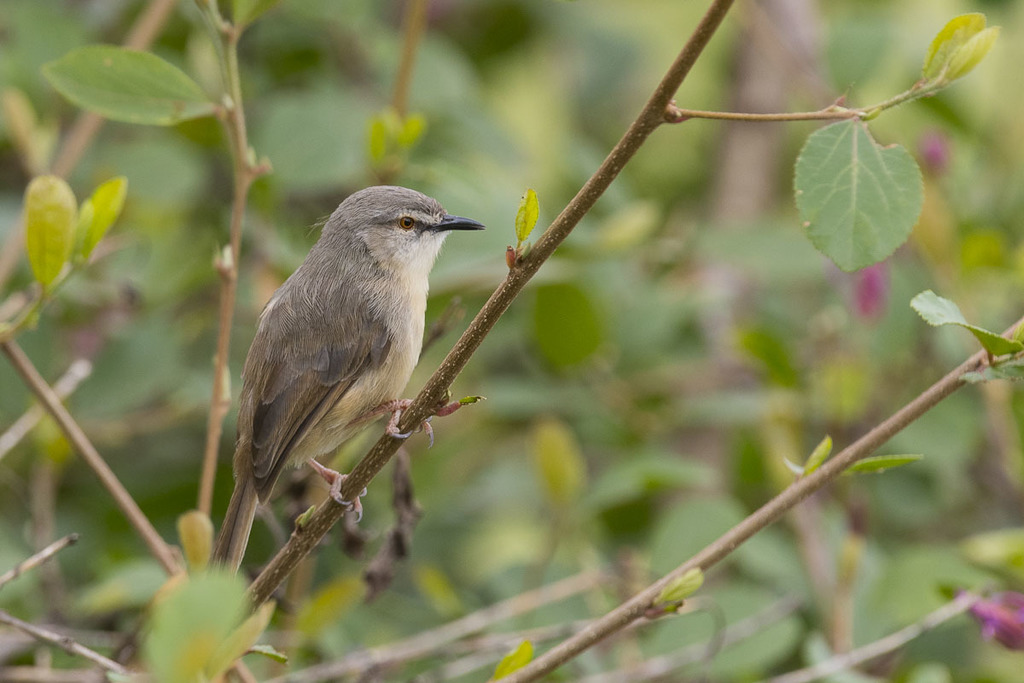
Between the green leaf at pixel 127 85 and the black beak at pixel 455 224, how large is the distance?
112 centimetres

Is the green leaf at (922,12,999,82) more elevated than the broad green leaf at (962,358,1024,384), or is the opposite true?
the green leaf at (922,12,999,82)

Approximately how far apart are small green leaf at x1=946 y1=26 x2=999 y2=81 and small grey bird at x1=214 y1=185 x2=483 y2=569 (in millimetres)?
1554

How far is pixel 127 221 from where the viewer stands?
4.27m

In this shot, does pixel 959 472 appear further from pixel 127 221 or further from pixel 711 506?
pixel 127 221

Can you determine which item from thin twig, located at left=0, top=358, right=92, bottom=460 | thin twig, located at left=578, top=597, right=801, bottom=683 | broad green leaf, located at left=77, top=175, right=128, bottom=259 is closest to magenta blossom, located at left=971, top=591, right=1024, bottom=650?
thin twig, located at left=578, top=597, right=801, bottom=683

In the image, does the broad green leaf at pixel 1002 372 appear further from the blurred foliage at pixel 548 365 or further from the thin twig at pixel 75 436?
the thin twig at pixel 75 436

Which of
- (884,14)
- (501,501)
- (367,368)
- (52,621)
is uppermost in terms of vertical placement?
(884,14)

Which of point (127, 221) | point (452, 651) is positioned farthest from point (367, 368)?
point (127, 221)

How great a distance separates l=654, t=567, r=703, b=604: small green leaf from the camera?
6.20 ft

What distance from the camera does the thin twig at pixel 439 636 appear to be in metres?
2.62

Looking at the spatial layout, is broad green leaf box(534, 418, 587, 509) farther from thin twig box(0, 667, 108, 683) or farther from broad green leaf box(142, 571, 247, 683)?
broad green leaf box(142, 571, 247, 683)

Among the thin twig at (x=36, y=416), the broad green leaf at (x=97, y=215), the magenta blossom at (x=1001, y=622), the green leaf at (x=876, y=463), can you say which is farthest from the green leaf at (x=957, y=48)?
the thin twig at (x=36, y=416)

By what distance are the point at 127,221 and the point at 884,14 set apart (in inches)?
152

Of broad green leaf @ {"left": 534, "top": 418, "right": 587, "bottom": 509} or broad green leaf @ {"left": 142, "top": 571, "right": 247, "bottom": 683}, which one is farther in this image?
broad green leaf @ {"left": 534, "top": 418, "right": 587, "bottom": 509}
